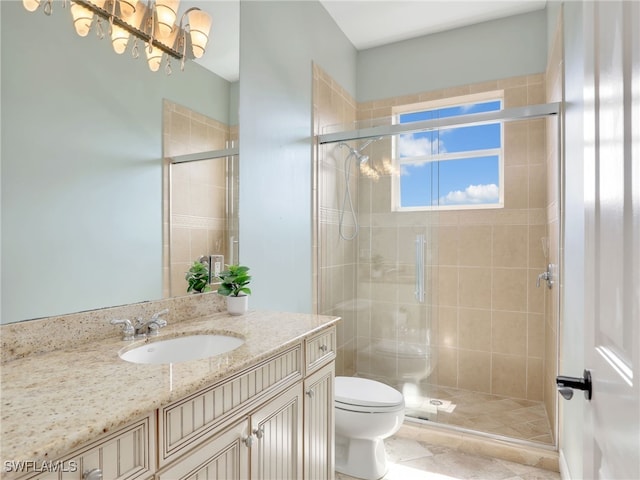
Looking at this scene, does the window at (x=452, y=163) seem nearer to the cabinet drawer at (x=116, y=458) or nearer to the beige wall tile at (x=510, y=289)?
the beige wall tile at (x=510, y=289)

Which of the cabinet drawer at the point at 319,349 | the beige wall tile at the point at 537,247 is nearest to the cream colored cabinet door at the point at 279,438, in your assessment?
the cabinet drawer at the point at 319,349

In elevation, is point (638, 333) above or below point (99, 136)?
below

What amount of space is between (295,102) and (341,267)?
3.99ft

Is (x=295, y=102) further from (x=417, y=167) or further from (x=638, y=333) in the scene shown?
(x=638, y=333)

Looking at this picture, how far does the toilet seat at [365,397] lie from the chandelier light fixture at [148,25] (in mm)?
1792

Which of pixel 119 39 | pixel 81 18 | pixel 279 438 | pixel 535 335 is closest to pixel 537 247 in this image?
pixel 535 335

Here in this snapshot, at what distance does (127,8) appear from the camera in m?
1.32

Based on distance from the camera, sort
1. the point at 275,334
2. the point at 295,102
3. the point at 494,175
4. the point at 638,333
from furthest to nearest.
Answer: the point at 494,175 < the point at 295,102 < the point at 275,334 < the point at 638,333

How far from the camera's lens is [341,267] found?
280 cm

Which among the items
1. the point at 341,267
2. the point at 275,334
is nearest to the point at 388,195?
the point at 341,267

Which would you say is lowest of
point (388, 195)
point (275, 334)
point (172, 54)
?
point (275, 334)

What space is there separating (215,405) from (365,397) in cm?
128

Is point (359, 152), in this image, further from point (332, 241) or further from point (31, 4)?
point (31, 4)

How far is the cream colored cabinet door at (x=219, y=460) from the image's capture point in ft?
2.85
